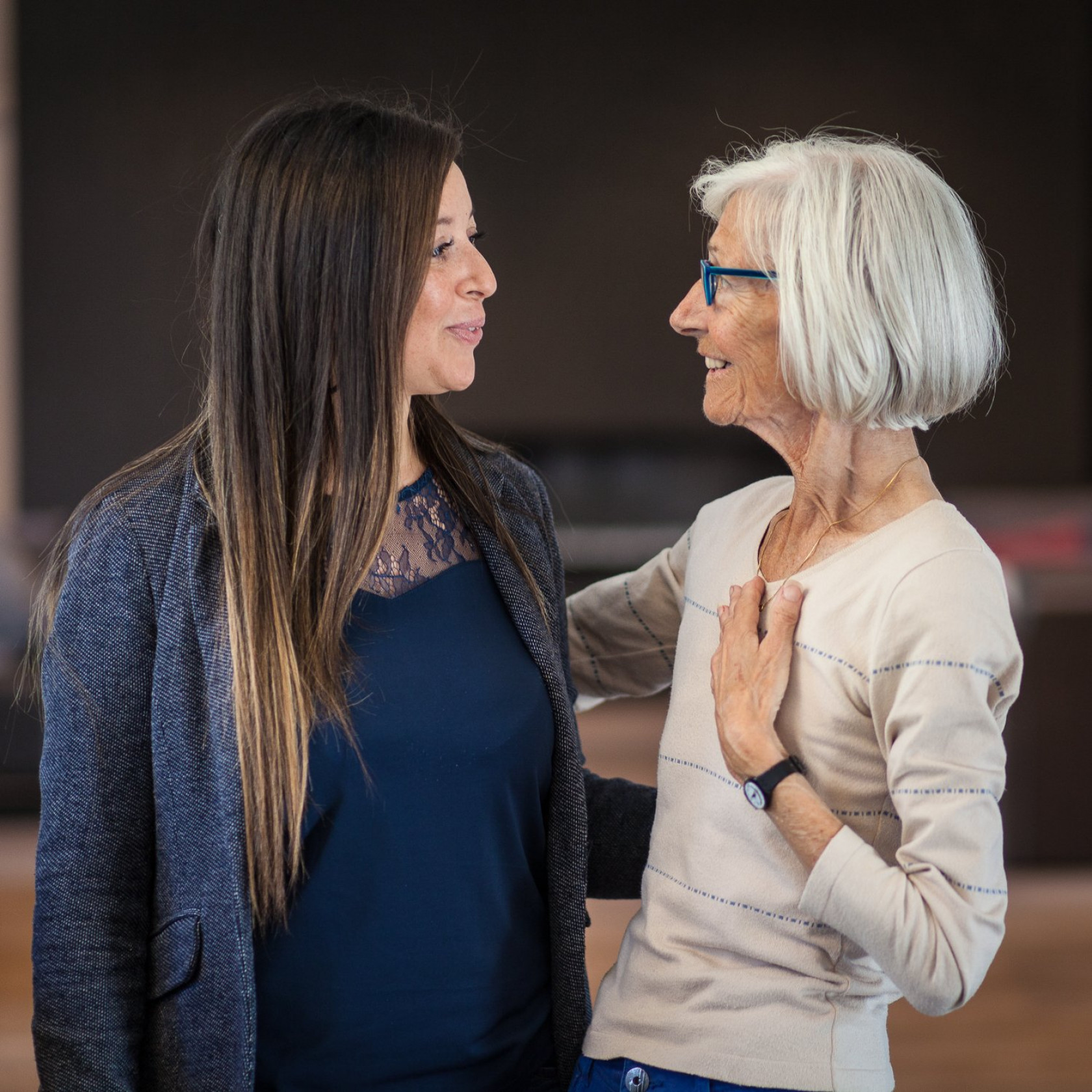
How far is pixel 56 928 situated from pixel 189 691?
0.84 feet

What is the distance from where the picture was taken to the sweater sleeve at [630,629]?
64.5 inches

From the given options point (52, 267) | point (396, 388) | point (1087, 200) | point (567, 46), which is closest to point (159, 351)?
point (52, 267)

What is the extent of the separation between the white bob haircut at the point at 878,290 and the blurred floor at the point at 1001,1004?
1.92m

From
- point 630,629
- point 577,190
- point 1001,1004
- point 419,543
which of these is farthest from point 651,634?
point 577,190

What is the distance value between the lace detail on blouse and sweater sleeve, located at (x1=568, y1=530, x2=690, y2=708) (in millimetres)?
234

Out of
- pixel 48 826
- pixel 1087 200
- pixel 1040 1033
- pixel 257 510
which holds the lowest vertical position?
pixel 1040 1033

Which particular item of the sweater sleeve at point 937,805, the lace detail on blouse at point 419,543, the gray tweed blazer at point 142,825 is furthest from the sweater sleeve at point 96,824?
the sweater sleeve at point 937,805

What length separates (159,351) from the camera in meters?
6.60

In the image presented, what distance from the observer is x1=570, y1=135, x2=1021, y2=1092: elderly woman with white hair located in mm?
1164

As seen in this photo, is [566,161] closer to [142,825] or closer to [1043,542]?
[1043,542]

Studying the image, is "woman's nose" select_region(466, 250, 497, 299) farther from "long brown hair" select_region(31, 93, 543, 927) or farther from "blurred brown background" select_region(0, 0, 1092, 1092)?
"blurred brown background" select_region(0, 0, 1092, 1092)

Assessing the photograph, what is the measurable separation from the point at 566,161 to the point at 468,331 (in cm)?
562

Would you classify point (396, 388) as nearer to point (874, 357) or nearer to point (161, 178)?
point (874, 357)

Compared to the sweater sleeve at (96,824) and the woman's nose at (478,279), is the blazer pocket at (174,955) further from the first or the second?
the woman's nose at (478,279)
